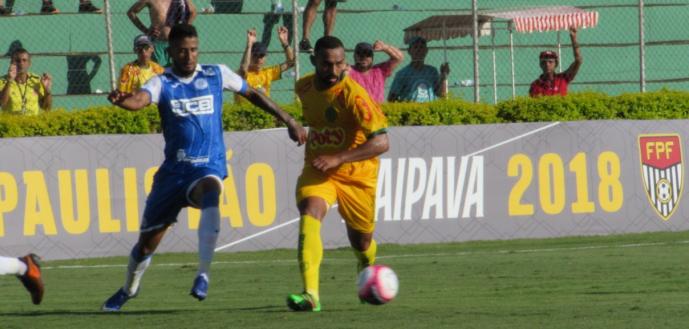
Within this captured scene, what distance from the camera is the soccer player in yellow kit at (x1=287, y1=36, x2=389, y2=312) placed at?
10070mm

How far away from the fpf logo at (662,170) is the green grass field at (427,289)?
18.6 inches

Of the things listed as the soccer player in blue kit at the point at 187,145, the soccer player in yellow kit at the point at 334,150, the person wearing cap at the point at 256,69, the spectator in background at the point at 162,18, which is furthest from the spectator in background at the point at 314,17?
the soccer player in blue kit at the point at 187,145

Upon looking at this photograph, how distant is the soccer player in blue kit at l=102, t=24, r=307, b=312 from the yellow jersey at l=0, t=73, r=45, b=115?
7785mm

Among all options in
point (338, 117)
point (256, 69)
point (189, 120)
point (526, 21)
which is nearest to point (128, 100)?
point (189, 120)

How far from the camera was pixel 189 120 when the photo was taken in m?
10.3

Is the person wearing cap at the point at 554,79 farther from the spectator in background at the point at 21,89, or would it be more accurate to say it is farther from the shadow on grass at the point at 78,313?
the shadow on grass at the point at 78,313

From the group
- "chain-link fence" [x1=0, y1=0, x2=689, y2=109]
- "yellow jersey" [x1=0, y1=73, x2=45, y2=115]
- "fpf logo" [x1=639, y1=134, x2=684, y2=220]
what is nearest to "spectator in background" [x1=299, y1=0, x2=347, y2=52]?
"chain-link fence" [x1=0, y1=0, x2=689, y2=109]

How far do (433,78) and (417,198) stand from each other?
7.49 ft

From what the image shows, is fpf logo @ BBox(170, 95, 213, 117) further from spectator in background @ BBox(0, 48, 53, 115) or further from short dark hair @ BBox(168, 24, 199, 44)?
spectator in background @ BBox(0, 48, 53, 115)

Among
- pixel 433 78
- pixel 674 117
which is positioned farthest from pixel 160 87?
pixel 674 117

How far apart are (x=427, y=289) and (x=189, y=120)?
311 centimetres

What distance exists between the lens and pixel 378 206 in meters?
17.8

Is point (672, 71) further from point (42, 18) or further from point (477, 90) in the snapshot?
point (42, 18)

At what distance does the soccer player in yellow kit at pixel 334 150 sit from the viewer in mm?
10070
